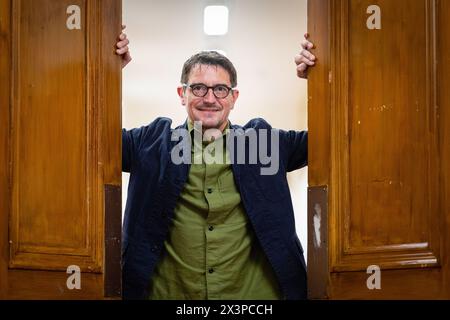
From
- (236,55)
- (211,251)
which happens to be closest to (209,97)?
(211,251)

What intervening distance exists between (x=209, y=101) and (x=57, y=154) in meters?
0.81

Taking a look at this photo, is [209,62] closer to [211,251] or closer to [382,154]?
[211,251]

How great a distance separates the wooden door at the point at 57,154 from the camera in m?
1.88

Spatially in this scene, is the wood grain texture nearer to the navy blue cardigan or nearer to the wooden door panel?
the wooden door panel

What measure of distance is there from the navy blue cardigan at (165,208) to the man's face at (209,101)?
0.12 m

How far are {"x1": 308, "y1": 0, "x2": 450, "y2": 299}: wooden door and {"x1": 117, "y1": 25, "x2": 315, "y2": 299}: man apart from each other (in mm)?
486

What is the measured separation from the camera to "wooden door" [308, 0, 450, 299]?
188 cm

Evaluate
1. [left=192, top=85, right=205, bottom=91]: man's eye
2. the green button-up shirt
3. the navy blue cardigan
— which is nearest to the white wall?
[left=192, top=85, right=205, bottom=91]: man's eye

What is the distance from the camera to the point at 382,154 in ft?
6.23

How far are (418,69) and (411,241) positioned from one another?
493 mm

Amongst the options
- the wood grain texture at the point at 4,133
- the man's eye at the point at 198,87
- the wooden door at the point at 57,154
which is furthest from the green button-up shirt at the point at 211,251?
the wood grain texture at the point at 4,133

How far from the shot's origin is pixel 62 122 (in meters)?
1.90
